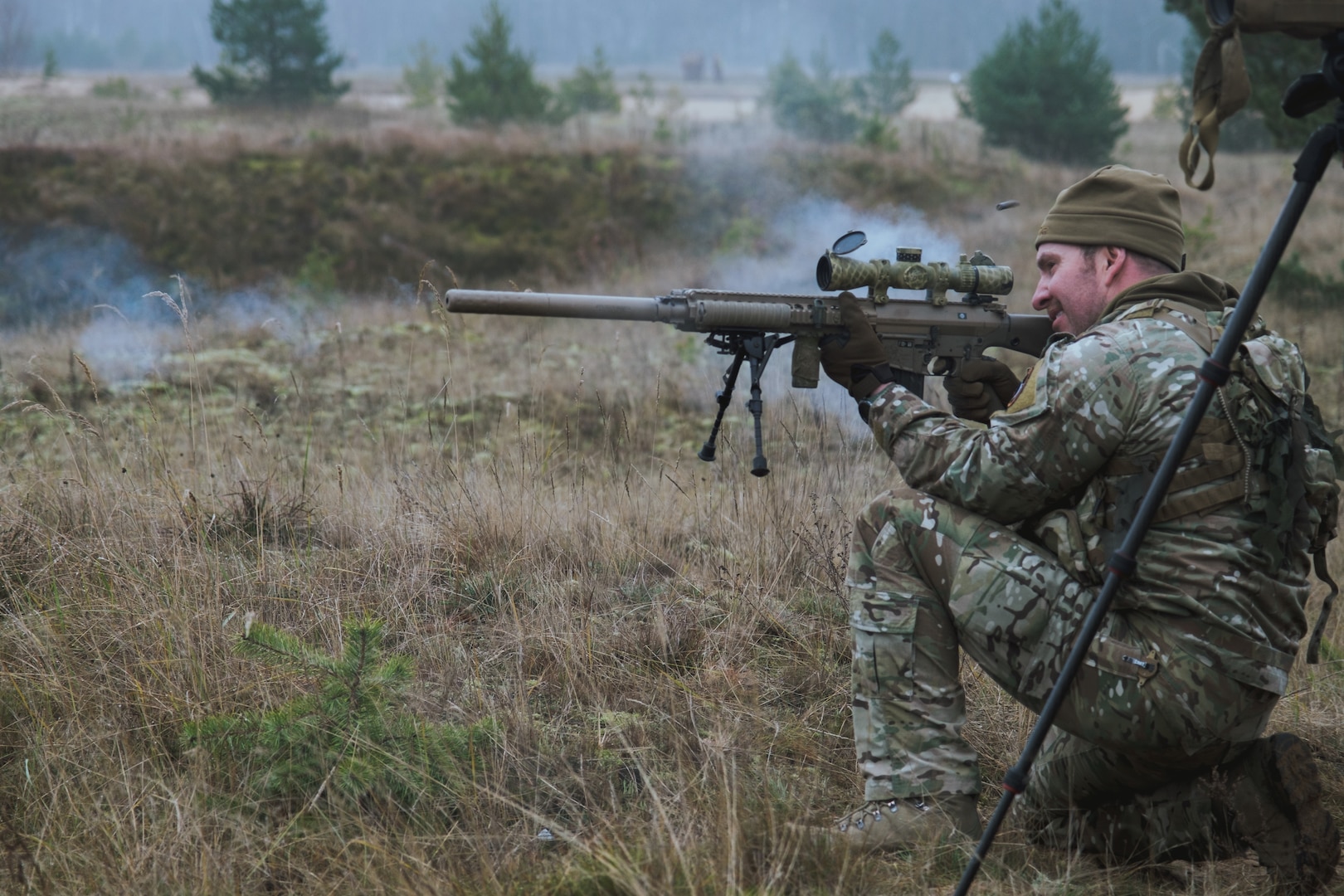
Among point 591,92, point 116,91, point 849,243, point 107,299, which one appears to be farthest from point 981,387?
point 116,91

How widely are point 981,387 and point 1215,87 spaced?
178 centimetres

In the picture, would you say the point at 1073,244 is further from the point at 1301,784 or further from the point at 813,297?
the point at 1301,784

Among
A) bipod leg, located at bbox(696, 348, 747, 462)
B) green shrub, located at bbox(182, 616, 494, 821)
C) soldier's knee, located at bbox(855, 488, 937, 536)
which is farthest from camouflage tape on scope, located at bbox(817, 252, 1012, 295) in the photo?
green shrub, located at bbox(182, 616, 494, 821)

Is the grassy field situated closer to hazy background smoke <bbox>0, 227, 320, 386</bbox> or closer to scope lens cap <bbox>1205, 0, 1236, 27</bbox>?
scope lens cap <bbox>1205, 0, 1236, 27</bbox>

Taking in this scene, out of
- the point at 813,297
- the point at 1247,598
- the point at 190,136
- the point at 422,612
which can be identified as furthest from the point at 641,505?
the point at 190,136

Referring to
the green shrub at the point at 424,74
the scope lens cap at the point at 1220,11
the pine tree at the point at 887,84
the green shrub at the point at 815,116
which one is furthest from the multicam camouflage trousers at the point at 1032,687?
the pine tree at the point at 887,84

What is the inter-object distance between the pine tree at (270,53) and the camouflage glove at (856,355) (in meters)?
23.4

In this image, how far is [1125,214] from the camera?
8.94 ft

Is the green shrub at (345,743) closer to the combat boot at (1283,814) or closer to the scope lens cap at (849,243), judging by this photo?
the scope lens cap at (849,243)

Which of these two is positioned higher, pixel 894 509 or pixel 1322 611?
pixel 894 509

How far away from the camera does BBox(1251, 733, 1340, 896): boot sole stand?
242 centimetres

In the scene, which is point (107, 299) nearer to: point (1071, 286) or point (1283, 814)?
point (1071, 286)

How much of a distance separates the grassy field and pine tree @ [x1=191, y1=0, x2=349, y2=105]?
19.9 meters

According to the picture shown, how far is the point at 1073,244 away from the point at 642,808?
188 cm
